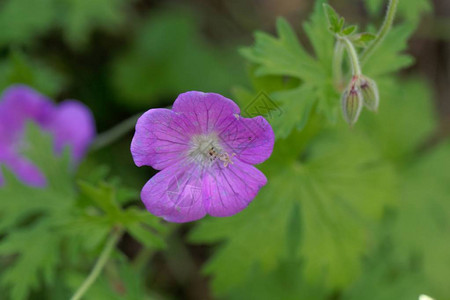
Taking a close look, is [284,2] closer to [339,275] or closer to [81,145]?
[81,145]

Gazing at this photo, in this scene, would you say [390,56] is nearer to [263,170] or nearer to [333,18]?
[333,18]

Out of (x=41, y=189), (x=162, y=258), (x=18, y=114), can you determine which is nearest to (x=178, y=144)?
(x=41, y=189)

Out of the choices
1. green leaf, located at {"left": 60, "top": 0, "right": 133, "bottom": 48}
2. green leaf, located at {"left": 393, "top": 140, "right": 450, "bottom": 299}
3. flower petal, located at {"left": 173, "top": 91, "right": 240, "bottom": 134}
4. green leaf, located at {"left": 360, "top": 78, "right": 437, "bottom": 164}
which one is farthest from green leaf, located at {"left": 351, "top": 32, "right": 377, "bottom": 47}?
green leaf, located at {"left": 60, "top": 0, "right": 133, "bottom": 48}

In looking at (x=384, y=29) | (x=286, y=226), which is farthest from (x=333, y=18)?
(x=286, y=226)

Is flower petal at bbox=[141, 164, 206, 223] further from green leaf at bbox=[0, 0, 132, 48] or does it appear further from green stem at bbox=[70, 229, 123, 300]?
green leaf at bbox=[0, 0, 132, 48]

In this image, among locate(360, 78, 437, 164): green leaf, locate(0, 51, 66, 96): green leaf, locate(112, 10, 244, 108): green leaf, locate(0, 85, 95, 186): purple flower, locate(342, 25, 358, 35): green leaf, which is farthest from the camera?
locate(112, 10, 244, 108): green leaf

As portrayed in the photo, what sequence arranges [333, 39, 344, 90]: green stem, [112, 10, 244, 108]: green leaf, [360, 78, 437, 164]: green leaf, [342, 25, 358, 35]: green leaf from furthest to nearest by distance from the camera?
[112, 10, 244, 108]: green leaf
[360, 78, 437, 164]: green leaf
[333, 39, 344, 90]: green stem
[342, 25, 358, 35]: green leaf
